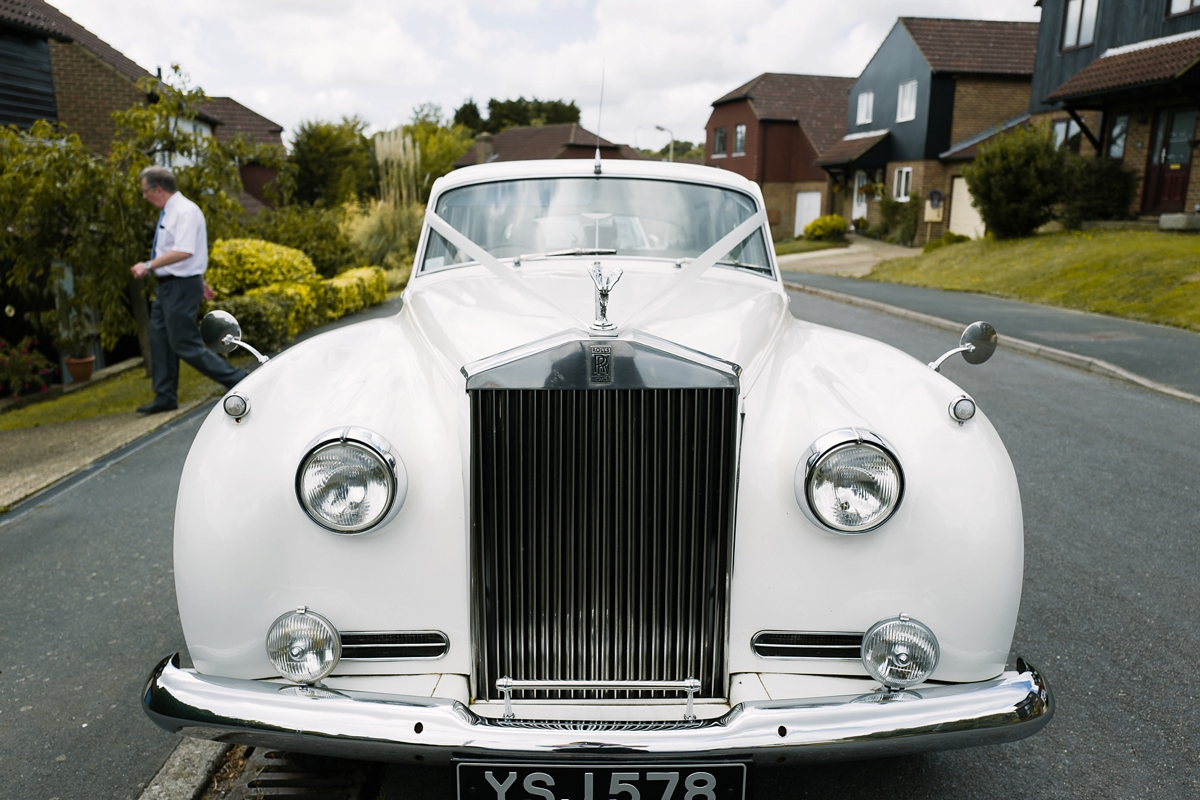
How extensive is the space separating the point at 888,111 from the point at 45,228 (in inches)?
1215

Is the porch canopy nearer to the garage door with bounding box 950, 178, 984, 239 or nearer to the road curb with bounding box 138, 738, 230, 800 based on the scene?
the garage door with bounding box 950, 178, 984, 239

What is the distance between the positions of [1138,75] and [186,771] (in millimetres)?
22232

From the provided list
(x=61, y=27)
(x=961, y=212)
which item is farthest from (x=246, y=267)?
(x=961, y=212)

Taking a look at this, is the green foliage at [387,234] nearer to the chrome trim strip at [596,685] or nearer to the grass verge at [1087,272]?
the grass verge at [1087,272]

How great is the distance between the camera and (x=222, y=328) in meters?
3.01

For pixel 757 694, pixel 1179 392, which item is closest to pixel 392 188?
pixel 1179 392

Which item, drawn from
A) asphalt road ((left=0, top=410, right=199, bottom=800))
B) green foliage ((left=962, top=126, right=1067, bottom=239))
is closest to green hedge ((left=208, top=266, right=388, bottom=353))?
asphalt road ((left=0, top=410, right=199, bottom=800))

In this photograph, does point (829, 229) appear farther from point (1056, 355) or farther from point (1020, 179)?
point (1056, 355)

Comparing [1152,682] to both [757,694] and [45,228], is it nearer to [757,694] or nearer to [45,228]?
[757,694]

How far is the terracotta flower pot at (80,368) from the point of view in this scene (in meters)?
10.1

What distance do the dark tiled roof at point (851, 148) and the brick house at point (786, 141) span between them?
3145 mm

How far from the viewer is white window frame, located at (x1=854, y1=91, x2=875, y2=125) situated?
1341 inches

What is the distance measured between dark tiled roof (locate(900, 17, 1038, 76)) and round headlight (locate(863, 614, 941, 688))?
31.0 m

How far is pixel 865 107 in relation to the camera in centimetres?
3466
